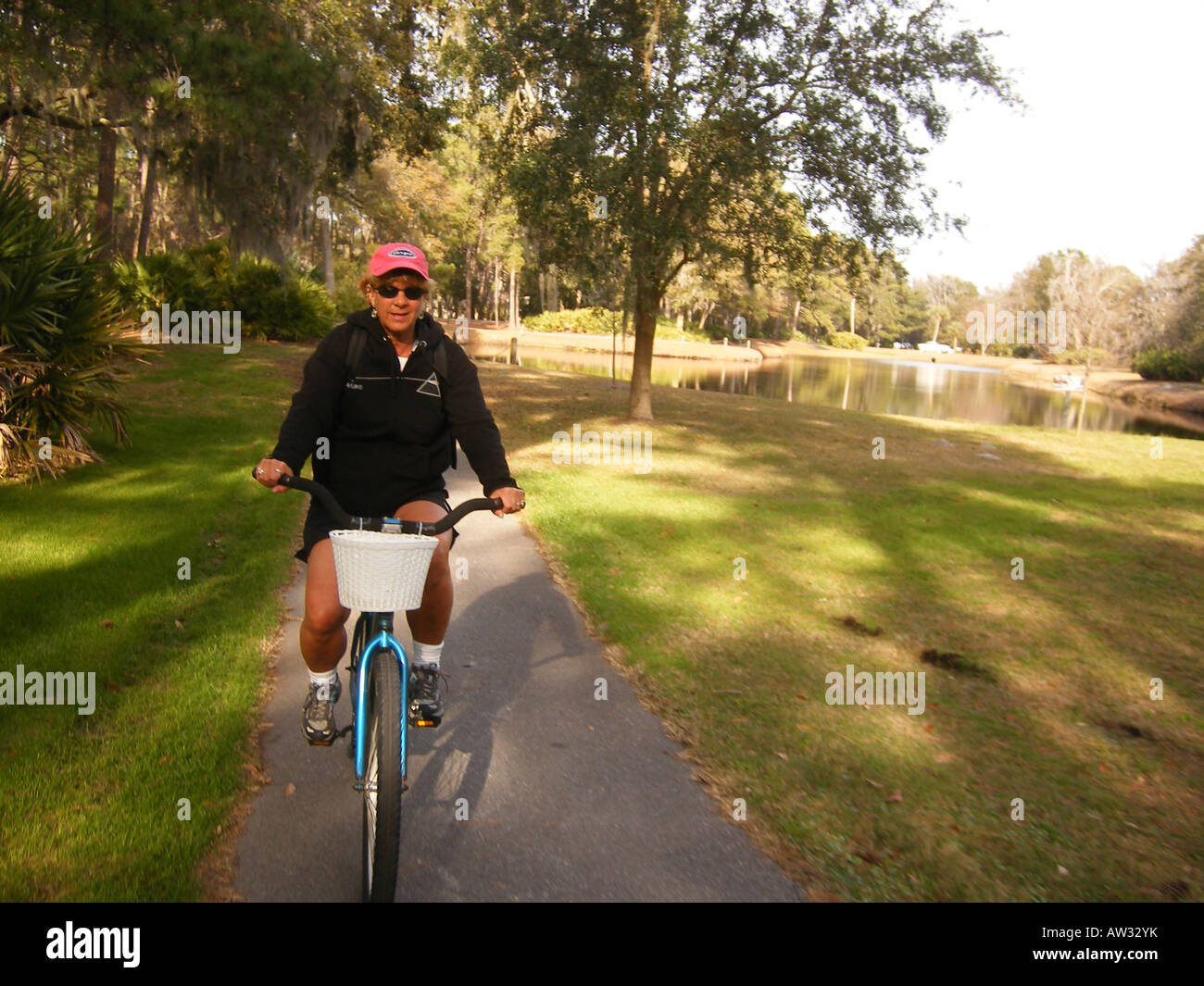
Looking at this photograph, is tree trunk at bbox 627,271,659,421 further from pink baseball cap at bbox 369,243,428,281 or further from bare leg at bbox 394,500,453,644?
bare leg at bbox 394,500,453,644

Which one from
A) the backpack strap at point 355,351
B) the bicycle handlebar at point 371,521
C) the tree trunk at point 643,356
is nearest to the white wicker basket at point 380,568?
the bicycle handlebar at point 371,521

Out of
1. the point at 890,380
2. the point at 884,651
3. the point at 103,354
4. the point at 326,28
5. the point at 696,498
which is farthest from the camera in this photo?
the point at 890,380

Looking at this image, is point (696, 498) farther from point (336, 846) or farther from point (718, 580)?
point (336, 846)

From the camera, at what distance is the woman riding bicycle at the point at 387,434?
3744 mm

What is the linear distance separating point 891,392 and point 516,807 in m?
39.9

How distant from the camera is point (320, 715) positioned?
12.4 feet

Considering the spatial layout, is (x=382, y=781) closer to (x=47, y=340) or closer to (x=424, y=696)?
(x=424, y=696)

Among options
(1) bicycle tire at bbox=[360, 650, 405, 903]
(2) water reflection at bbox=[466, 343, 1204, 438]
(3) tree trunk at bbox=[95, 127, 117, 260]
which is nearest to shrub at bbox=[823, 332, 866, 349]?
(2) water reflection at bbox=[466, 343, 1204, 438]

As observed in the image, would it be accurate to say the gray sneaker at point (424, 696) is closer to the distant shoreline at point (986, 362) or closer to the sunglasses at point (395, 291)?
the sunglasses at point (395, 291)

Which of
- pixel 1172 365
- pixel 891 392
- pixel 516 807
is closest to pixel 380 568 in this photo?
pixel 516 807

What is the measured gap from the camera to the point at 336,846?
362 centimetres

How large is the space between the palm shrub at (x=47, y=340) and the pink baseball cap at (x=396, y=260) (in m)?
6.85
